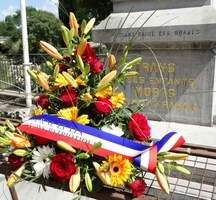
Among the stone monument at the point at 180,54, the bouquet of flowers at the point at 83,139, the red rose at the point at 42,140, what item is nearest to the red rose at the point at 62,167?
the bouquet of flowers at the point at 83,139

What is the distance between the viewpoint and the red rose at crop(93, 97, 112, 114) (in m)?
1.50

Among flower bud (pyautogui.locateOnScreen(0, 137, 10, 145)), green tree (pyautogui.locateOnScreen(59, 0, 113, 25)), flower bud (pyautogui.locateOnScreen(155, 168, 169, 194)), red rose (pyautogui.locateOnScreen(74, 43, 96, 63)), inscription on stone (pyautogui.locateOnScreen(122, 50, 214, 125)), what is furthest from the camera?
green tree (pyautogui.locateOnScreen(59, 0, 113, 25))

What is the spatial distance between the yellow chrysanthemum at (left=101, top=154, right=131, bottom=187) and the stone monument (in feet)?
8.19

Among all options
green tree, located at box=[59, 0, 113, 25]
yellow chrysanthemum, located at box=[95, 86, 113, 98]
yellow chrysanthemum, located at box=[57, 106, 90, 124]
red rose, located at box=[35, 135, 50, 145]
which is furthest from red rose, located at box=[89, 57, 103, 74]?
green tree, located at box=[59, 0, 113, 25]

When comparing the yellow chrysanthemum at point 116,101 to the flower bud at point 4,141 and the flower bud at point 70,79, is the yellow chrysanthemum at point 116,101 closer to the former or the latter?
the flower bud at point 70,79

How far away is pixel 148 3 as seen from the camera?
437 cm

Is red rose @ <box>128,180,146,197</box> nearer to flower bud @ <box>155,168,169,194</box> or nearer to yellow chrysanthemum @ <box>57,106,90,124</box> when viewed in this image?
flower bud @ <box>155,168,169,194</box>

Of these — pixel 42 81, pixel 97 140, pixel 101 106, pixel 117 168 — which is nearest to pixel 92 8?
pixel 42 81

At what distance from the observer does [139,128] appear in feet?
4.95

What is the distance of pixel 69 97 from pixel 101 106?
0.58ft

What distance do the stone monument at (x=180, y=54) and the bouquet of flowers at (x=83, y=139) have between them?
2221 mm

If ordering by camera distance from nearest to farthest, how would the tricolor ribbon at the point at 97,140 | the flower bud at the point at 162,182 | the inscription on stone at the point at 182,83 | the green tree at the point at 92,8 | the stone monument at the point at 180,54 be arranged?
1. the flower bud at the point at 162,182
2. the tricolor ribbon at the point at 97,140
3. the stone monument at the point at 180,54
4. the inscription on stone at the point at 182,83
5. the green tree at the point at 92,8

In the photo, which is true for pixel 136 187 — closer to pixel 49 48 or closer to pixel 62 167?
pixel 62 167

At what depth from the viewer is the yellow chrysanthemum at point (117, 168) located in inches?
53.0
